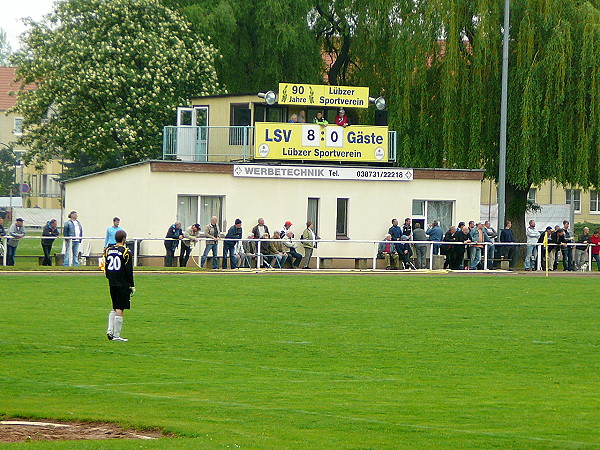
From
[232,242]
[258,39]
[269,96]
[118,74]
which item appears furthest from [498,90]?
[118,74]

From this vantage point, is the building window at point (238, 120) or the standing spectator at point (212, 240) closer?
the standing spectator at point (212, 240)

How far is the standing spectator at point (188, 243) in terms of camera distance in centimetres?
3616

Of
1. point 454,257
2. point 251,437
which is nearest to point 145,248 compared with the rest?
point 454,257

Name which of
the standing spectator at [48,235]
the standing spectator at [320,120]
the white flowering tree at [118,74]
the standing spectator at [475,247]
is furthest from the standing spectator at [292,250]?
the white flowering tree at [118,74]

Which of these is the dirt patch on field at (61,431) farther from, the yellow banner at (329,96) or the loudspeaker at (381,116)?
the loudspeaker at (381,116)

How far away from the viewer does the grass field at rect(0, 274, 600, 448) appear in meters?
11.2

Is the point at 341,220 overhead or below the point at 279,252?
overhead

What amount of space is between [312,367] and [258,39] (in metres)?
36.6

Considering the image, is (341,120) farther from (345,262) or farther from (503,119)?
(503,119)

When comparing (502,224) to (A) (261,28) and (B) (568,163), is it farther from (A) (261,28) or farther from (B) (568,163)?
(A) (261,28)

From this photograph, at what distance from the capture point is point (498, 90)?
44.9m

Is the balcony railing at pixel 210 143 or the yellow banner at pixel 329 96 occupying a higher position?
the yellow banner at pixel 329 96

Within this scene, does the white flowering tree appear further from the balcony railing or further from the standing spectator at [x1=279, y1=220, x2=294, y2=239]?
the standing spectator at [x1=279, y1=220, x2=294, y2=239]

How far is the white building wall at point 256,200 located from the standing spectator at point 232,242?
9.71 feet
